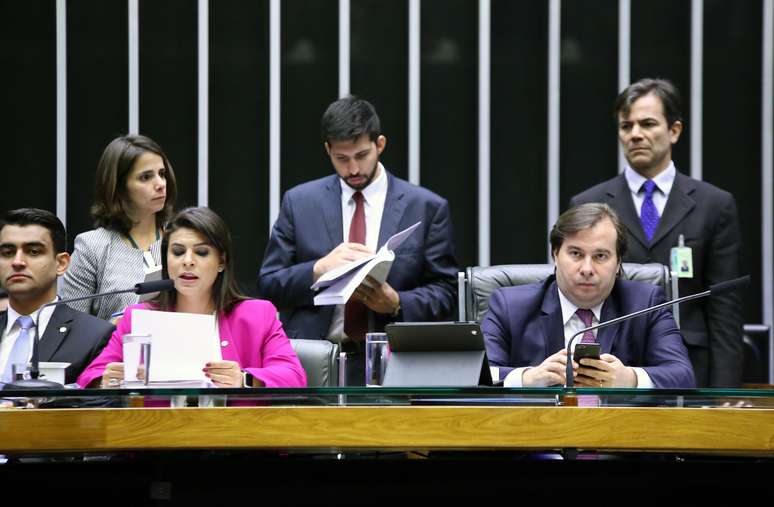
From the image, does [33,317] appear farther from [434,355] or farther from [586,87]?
[586,87]

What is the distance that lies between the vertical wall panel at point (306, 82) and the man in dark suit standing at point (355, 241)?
1546 mm

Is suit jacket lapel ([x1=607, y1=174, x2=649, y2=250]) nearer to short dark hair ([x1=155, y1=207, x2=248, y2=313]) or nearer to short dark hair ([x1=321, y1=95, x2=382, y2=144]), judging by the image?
short dark hair ([x1=321, y1=95, x2=382, y2=144])

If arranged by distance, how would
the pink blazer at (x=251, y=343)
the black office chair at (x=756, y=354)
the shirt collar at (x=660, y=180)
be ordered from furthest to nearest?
the black office chair at (x=756, y=354), the shirt collar at (x=660, y=180), the pink blazer at (x=251, y=343)

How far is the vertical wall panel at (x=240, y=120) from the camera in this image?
588cm

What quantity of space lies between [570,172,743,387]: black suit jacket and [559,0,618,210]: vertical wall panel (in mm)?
1601

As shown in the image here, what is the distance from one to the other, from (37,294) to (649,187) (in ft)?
7.14

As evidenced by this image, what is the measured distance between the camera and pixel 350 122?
4.12 m

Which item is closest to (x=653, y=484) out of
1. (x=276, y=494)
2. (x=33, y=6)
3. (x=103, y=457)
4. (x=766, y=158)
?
(x=276, y=494)

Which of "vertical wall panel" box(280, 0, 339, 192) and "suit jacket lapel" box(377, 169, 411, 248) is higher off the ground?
"vertical wall panel" box(280, 0, 339, 192)

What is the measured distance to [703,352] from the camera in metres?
4.06

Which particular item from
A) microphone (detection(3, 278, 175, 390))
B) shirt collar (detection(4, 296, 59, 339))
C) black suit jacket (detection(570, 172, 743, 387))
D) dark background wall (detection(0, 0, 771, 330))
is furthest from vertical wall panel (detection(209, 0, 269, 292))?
microphone (detection(3, 278, 175, 390))

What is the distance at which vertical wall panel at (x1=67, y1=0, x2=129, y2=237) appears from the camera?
5.80 m

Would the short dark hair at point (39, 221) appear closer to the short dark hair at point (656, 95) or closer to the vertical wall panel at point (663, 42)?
the short dark hair at point (656, 95)

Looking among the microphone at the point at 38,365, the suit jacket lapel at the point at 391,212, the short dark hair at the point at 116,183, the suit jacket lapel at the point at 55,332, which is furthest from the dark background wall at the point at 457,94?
the microphone at the point at 38,365
